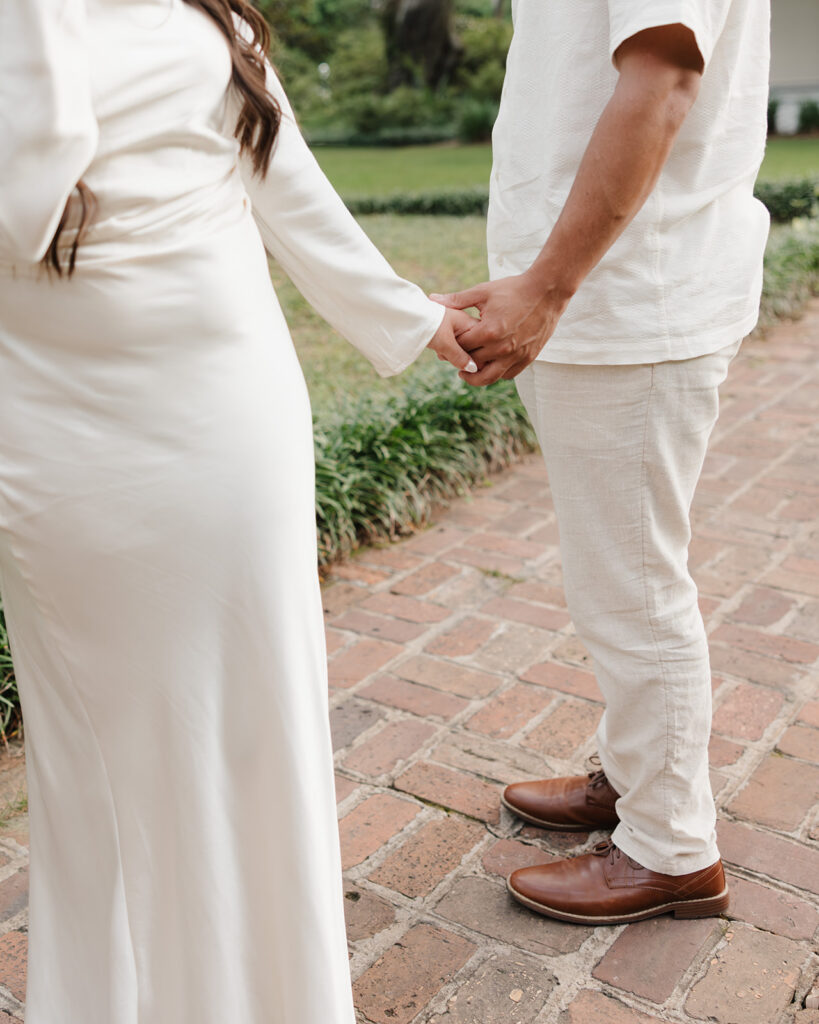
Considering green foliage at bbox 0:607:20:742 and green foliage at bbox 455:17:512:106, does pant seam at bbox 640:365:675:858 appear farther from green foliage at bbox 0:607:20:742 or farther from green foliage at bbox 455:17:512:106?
green foliage at bbox 455:17:512:106

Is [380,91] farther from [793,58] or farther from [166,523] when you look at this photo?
[166,523]

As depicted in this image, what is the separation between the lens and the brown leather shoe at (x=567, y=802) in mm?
2418

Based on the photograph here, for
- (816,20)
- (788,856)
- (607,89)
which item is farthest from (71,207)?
(816,20)

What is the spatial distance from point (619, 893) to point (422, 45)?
99.4 feet

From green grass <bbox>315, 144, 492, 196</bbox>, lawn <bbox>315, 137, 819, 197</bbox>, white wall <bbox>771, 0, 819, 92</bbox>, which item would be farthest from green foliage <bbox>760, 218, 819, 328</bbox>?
white wall <bbox>771, 0, 819, 92</bbox>

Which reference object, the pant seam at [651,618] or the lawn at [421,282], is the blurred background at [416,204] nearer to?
the lawn at [421,282]

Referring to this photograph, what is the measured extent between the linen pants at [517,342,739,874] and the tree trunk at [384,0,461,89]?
29431 mm

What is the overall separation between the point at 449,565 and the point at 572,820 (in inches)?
63.0

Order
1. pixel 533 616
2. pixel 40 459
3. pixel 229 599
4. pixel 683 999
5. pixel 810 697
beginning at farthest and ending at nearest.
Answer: pixel 533 616 < pixel 810 697 < pixel 683 999 < pixel 229 599 < pixel 40 459

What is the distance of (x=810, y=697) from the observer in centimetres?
298

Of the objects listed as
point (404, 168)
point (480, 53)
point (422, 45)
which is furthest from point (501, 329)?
point (422, 45)

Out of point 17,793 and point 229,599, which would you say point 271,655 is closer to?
point 229,599

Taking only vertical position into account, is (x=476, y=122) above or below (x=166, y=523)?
above

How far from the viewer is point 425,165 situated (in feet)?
66.6
